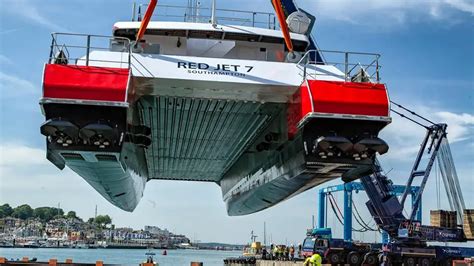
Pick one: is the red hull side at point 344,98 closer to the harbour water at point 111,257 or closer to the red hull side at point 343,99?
the red hull side at point 343,99

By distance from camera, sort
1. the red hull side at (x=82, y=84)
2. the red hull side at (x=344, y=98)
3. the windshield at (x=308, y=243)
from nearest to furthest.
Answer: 1. the red hull side at (x=82, y=84)
2. the red hull side at (x=344, y=98)
3. the windshield at (x=308, y=243)

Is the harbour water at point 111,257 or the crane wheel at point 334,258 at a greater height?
the crane wheel at point 334,258

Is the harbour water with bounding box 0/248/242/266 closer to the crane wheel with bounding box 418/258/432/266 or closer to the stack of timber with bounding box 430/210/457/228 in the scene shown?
the stack of timber with bounding box 430/210/457/228

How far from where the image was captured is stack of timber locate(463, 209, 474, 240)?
88.9ft

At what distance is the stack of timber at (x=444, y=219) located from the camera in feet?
90.7

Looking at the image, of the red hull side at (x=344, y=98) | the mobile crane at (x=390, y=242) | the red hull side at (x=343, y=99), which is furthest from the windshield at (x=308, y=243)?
the red hull side at (x=344, y=98)

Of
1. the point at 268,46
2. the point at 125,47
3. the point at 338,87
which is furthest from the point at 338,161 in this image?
the point at 125,47

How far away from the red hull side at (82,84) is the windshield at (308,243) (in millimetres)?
15972

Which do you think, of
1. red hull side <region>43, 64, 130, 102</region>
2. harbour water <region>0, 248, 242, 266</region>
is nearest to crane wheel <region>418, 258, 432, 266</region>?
red hull side <region>43, 64, 130, 102</region>

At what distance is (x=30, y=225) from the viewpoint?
18062 centimetres

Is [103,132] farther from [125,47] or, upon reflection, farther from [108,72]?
[125,47]

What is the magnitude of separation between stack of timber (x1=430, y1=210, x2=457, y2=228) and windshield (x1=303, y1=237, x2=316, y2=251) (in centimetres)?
699

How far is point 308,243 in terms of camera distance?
24.8 m

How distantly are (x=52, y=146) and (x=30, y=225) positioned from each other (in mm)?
182102
